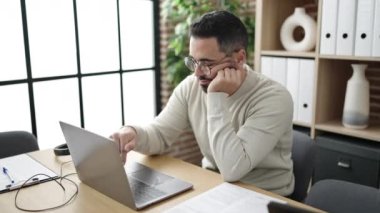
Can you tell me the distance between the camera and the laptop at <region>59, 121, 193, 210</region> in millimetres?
1062

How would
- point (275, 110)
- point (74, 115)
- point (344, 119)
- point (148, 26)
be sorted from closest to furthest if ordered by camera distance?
point (275, 110), point (344, 119), point (74, 115), point (148, 26)

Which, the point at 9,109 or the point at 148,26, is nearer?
the point at 9,109

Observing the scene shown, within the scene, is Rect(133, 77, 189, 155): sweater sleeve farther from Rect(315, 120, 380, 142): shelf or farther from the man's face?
Rect(315, 120, 380, 142): shelf

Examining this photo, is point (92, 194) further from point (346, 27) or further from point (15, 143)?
point (346, 27)

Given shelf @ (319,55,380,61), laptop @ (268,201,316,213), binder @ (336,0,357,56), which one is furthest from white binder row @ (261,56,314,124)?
laptop @ (268,201,316,213)

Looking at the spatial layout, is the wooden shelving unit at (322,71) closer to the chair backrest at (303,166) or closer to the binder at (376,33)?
the binder at (376,33)

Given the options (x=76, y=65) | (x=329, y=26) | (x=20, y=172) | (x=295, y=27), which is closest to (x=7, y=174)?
(x=20, y=172)

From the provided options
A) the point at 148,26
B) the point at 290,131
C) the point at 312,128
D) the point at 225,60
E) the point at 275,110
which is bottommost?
the point at 312,128

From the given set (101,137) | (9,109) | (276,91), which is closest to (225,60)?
(276,91)

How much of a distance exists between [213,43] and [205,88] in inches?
7.4

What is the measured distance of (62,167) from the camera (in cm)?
148

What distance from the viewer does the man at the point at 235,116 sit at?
1.32m

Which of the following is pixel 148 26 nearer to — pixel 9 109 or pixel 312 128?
pixel 9 109

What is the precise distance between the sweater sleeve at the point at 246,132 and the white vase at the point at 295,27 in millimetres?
1111
